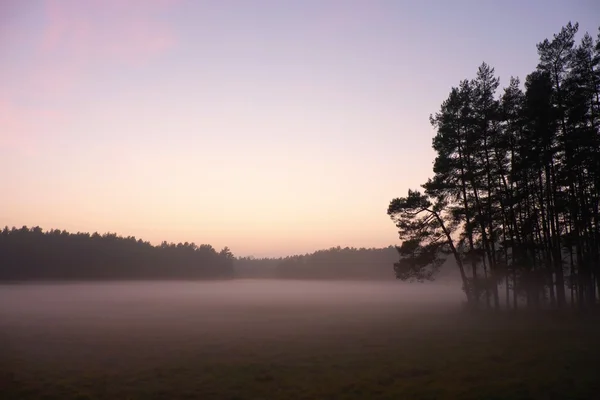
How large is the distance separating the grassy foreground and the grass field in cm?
5

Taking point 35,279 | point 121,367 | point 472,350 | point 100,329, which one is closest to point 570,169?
point 472,350

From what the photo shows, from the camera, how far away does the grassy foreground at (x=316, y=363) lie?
13.3m

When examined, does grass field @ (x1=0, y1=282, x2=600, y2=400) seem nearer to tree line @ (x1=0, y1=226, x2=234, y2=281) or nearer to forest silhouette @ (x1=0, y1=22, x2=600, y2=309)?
forest silhouette @ (x1=0, y1=22, x2=600, y2=309)

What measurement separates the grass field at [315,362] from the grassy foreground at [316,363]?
0.15 feet

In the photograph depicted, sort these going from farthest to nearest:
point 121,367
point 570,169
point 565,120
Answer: point 565,120, point 570,169, point 121,367

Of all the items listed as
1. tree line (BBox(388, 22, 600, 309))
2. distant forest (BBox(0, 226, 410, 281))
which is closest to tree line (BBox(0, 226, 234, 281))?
distant forest (BBox(0, 226, 410, 281))

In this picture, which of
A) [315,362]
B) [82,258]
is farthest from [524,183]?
[82,258]

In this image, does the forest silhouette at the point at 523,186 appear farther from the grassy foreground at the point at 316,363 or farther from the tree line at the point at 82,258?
the tree line at the point at 82,258

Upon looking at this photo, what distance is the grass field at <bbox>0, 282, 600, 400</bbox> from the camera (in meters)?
13.3

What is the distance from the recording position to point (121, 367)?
58.2 ft

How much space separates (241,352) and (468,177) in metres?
23.3

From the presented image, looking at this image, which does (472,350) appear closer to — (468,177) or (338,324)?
(338,324)

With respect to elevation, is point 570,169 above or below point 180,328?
above

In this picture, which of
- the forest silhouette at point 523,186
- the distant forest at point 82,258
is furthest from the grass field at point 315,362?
the distant forest at point 82,258
